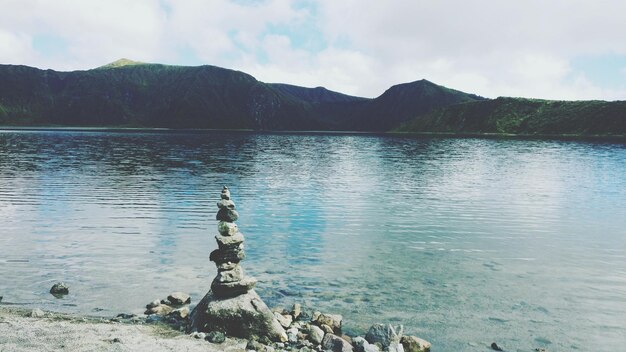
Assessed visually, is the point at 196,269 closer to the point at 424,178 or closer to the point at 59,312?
the point at 59,312

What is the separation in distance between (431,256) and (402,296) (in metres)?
7.55

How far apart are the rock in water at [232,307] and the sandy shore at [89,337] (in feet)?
2.48

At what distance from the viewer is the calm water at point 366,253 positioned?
1942 centimetres

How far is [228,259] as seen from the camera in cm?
1881

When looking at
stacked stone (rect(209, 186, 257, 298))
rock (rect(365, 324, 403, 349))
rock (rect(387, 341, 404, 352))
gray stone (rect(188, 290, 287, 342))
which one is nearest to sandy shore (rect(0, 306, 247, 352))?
gray stone (rect(188, 290, 287, 342))

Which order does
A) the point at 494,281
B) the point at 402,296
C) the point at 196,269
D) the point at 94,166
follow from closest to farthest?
1. the point at 402,296
2. the point at 494,281
3. the point at 196,269
4. the point at 94,166

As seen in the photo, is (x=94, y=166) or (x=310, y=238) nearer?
(x=310, y=238)

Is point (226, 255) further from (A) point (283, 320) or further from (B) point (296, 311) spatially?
(B) point (296, 311)

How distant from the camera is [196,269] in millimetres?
25297

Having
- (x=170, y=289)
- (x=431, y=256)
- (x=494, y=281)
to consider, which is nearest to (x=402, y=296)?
(x=494, y=281)

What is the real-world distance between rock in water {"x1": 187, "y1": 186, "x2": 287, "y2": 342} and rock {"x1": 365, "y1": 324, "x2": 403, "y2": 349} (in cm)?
304

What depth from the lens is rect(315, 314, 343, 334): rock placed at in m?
17.4

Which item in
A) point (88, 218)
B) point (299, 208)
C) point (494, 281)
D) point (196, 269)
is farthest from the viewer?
point (299, 208)

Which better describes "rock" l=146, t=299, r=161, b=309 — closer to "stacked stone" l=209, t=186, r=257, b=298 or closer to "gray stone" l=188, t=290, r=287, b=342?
"gray stone" l=188, t=290, r=287, b=342
